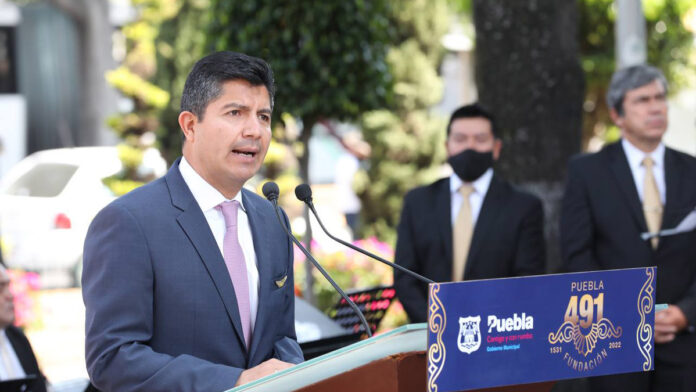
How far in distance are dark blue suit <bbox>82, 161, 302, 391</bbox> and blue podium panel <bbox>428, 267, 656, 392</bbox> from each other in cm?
66

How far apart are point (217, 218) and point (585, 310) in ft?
3.75

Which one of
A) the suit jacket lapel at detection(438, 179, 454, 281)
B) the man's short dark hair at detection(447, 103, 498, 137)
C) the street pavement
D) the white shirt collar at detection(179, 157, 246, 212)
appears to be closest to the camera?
the white shirt collar at detection(179, 157, 246, 212)

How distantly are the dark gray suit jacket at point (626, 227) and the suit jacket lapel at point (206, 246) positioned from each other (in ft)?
7.14

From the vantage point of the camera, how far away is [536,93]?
19.1 ft

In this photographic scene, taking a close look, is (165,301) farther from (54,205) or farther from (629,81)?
(54,205)

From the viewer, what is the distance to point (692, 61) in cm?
1708

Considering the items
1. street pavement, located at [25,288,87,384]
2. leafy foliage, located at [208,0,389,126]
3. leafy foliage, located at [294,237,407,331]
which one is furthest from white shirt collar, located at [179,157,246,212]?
leafy foliage, located at [294,237,407,331]

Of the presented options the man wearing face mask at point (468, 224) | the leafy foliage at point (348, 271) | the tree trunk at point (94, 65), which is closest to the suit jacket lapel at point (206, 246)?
the man wearing face mask at point (468, 224)

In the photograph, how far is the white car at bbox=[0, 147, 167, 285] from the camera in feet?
42.9

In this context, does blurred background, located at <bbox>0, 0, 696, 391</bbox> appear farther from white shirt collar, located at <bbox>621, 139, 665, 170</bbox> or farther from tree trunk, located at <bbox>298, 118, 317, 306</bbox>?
white shirt collar, located at <bbox>621, 139, 665, 170</bbox>

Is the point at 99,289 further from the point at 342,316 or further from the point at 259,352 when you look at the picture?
the point at 342,316

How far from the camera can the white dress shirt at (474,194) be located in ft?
14.6

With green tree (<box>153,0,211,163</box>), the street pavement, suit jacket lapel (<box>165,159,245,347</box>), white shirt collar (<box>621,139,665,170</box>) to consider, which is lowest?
the street pavement

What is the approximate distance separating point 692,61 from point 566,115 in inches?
492
